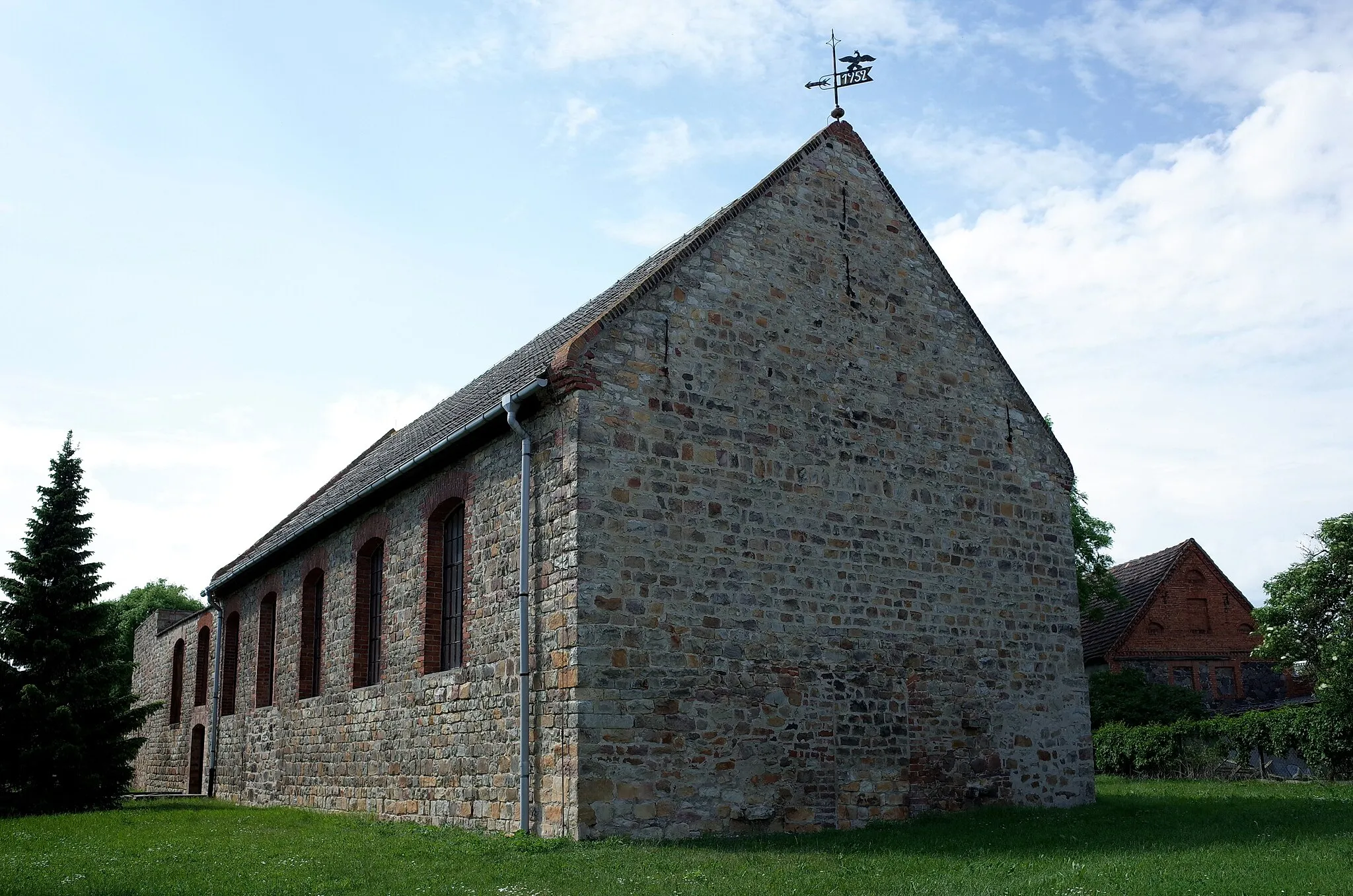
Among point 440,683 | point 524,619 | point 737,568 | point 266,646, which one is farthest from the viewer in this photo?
point 266,646

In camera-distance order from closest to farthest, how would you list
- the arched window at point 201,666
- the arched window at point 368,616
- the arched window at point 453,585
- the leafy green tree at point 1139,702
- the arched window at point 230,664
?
1. the arched window at point 453,585
2. the arched window at point 368,616
3. the arched window at point 230,664
4. the arched window at point 201,666
5. the leafy green tree at point 1139,702

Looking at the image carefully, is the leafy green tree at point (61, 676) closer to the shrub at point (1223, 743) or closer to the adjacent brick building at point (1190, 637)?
the shrub at point (1223, 743)

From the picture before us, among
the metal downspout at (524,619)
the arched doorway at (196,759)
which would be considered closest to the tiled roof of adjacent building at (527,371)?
the metal downspout at (524,619)

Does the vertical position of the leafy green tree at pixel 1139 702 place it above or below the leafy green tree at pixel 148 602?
below

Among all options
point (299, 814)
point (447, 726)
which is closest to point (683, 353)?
point (447, 726)

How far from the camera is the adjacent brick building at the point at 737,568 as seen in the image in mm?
12188

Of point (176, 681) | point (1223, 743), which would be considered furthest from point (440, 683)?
point (176, 681)

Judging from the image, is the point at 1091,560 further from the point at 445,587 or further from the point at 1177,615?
the point at 445,587

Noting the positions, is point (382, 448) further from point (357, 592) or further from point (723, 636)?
point (723, 636)

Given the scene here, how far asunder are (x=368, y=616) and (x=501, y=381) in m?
4.41

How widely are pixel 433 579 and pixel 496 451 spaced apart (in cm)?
248

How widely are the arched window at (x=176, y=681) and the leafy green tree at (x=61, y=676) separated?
28.5 feet

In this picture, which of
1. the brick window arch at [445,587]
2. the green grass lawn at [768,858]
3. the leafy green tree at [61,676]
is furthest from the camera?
the leafy green tree at [61,676]

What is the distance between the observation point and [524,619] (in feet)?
40.6
